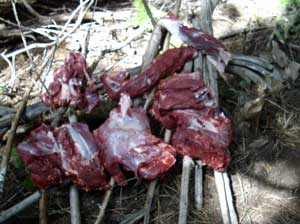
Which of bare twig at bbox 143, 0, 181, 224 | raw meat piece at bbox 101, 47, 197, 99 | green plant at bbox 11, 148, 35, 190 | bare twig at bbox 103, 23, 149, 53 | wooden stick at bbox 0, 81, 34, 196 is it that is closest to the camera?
wooden stick at bbox 0, 81, 34, 196

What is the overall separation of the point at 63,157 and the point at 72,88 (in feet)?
1.65

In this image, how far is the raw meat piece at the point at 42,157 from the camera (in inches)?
87.0

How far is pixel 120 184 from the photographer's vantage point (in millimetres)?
2252

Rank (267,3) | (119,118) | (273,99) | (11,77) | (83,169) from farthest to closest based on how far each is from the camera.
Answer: (267,3) → (11,77) → (273,99) → (119,118) → (83,169)

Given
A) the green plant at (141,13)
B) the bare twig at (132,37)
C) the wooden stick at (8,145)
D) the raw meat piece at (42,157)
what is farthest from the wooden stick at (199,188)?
the green plant at (141,13)

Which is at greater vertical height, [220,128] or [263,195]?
[220,128]

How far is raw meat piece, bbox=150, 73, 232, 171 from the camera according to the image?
2270 millimetres

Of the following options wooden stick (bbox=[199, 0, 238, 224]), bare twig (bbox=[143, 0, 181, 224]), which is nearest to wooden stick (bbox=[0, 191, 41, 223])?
bare twig (bbox=[143, 0, 181, 224])

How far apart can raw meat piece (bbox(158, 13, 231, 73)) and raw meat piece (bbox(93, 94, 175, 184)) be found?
59 centimetres

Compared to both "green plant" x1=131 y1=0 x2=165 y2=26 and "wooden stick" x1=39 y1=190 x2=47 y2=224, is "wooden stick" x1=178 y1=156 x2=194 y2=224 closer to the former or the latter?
"wooden stick" x1=39 y1=190 x2=47 y2=224

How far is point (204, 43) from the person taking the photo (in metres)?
2.62

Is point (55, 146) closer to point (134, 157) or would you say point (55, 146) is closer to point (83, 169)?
point (83, 169)

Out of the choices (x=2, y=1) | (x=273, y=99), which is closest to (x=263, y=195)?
(x=273, y=99)

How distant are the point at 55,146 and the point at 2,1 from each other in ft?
6.73
